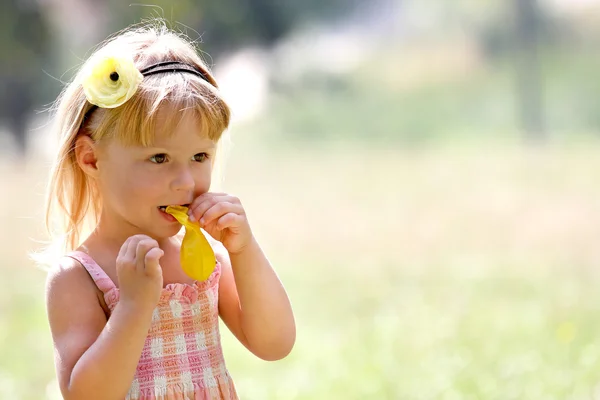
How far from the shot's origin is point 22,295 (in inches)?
238

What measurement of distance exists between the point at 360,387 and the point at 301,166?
29.7ft

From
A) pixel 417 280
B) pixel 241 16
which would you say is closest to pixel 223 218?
pixel 417 280

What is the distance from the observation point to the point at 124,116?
183cm

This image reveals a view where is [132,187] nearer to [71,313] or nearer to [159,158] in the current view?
[159,158]

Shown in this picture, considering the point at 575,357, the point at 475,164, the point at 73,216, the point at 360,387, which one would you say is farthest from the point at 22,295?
the point at 475,164

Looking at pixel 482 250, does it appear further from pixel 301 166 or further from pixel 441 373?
pixel 301 166

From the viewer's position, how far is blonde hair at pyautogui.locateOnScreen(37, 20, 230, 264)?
5.96ft

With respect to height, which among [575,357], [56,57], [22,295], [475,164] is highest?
[56,57]

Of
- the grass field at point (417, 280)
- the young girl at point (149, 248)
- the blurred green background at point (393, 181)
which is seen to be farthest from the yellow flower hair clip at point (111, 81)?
the grass field at point (417, 280)

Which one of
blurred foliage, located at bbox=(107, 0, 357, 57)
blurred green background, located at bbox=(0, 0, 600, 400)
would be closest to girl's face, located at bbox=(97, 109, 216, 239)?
blurred green background, located at bbox=(0, 0, 600, 400)

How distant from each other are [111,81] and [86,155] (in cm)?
18

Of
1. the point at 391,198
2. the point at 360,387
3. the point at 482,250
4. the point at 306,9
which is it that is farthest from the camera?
the point at 306,9

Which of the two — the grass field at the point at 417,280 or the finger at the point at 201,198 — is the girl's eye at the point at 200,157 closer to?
the finger at the point at 201,198

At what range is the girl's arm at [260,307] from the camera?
1910 millimetres
